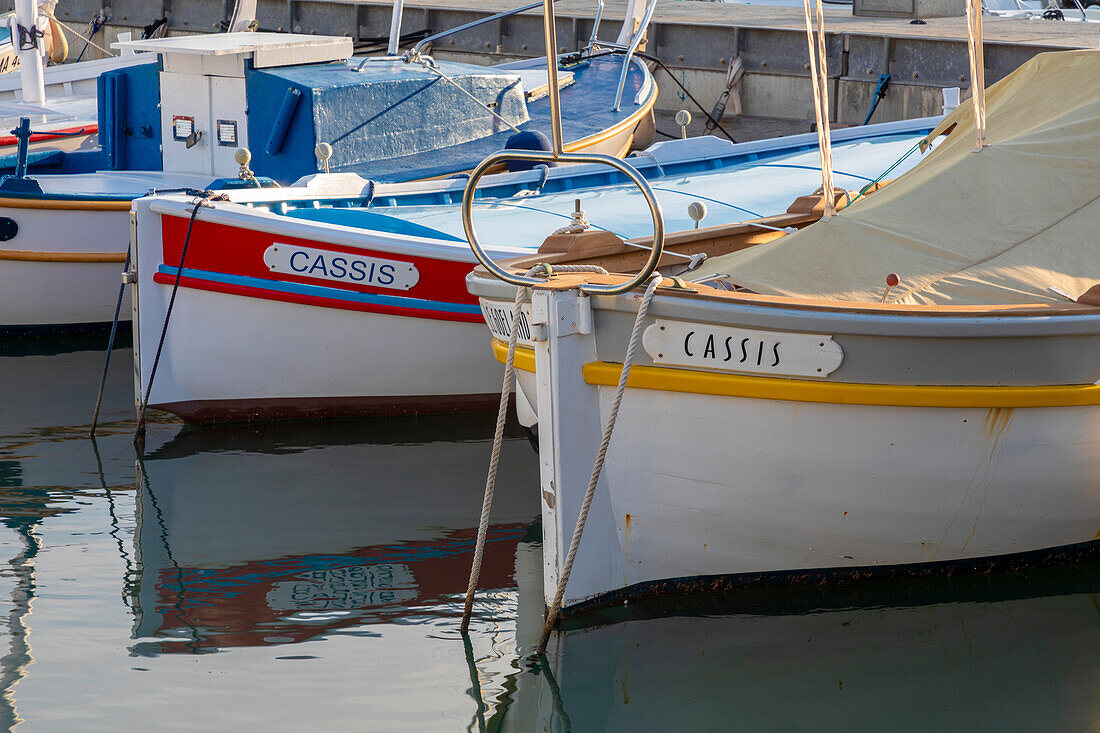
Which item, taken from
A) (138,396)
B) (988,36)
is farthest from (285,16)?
(138,396)

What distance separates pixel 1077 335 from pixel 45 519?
4683 millimetres

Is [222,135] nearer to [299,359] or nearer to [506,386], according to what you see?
[299,359]

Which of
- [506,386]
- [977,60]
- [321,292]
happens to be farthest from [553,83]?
[321,292]

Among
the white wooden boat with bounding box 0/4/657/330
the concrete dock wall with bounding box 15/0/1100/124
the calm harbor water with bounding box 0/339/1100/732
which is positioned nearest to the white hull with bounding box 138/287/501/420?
the calm harbor water with bounding box 0/339/1100/732

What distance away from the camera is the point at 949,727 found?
14.6 ft

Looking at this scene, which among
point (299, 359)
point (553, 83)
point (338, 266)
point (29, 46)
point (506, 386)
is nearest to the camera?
point (553, 83)

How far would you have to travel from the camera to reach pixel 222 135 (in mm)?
9742

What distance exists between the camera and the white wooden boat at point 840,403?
4.67 meters

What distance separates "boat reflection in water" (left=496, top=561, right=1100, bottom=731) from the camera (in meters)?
4.52

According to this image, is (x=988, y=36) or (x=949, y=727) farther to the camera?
(x=988, y=36)

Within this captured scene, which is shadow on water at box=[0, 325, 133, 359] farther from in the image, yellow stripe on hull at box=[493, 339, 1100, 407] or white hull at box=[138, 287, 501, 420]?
yellow stripe on hull at box=[493, 339, 1100, 407]

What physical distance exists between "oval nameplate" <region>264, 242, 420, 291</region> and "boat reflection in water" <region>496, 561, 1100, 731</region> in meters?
2.88

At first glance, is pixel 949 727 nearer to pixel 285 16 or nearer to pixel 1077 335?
pixel 1077 335

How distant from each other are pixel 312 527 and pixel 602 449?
2.14m
